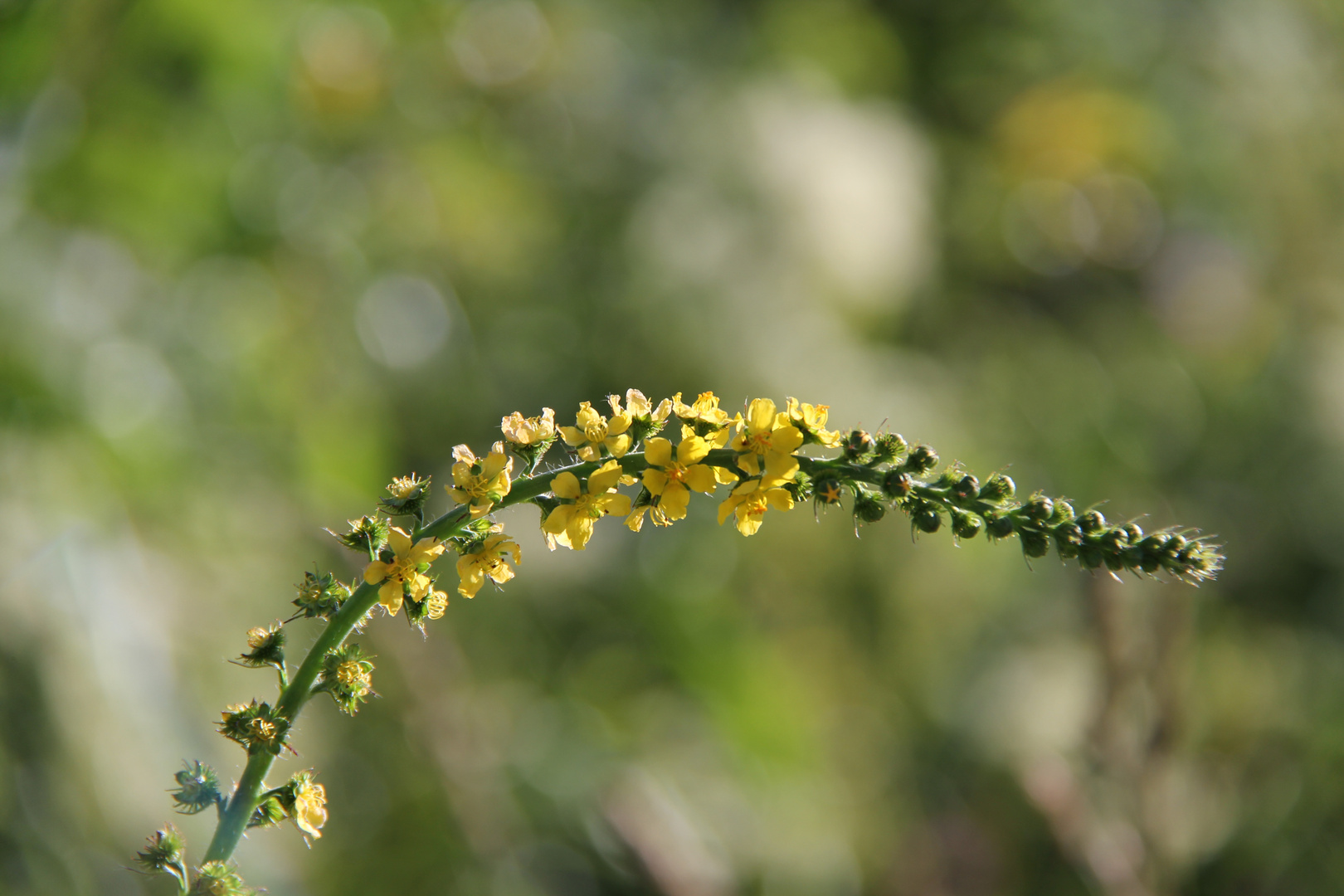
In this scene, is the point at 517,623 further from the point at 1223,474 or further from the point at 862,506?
the point at 1223,474

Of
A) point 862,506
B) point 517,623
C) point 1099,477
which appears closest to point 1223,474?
point 1099,477

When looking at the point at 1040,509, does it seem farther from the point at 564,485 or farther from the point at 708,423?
the point at 564,485

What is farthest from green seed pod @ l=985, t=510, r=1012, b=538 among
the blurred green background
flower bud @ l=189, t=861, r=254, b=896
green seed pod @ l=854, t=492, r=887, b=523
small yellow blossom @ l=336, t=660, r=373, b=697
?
the blurred green background

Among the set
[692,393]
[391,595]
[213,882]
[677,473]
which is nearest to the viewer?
[213,882]

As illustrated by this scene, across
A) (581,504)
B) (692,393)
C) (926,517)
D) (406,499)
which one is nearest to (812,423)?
(926,517)

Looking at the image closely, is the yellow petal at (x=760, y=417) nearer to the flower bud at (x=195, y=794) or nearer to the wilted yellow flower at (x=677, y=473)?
the wilted yellow flower at (x=677, y=473)

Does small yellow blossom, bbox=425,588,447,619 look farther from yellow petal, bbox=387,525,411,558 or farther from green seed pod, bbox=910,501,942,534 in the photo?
green seed pod, bbox=910,501,942,534
